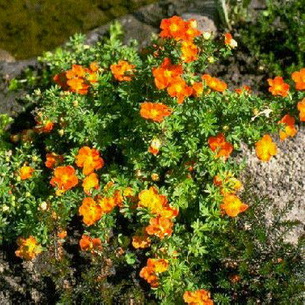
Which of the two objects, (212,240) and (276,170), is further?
(276,170)

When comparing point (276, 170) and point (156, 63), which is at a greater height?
point (156, 63)

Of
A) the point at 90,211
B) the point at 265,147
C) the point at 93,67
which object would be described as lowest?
the point at 90,211

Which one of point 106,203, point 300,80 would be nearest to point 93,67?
point 106,203

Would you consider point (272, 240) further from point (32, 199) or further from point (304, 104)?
point (32, 199)

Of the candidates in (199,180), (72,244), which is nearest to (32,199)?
(72,244)

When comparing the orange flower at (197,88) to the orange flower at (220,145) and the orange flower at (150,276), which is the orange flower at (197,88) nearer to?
the orange flower at (220,145)

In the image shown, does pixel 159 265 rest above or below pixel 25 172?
below

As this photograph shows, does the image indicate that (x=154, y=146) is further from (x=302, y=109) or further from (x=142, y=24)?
(x=142, y=24)
